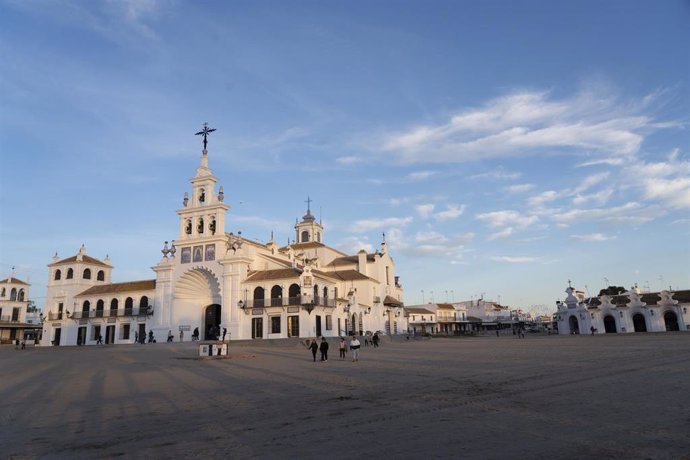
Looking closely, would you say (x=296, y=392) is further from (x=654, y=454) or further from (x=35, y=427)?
(x=654, y=454)

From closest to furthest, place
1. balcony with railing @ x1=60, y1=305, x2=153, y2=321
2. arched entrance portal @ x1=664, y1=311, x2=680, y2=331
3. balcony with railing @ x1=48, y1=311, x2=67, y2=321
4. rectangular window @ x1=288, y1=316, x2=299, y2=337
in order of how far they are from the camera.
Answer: rectangular window @ x1=288, y1=316, x2=299, y2=337, balcony with railing @ x1=60, y1=305, x2=153, y2=321, balcony with railing @ x1=48, y1=311, x2=67, y2=321, arched entrance portal @ x1=664, y1=311, x2=680, y2=331

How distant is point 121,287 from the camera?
53.8m

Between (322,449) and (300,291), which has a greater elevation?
(300,291)

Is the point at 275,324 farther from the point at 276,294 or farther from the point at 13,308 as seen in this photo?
the point at 13,308

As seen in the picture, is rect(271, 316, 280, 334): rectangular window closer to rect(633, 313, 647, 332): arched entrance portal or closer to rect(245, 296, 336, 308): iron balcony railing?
rect(245, 296, 336, 308): iron balcony railing

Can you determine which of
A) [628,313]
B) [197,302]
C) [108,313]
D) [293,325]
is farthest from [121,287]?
[628,313]

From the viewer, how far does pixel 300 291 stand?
4397 cm

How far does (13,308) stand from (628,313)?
3269 inches

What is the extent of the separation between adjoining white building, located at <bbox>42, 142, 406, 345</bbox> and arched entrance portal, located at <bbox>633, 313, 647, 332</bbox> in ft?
99.1

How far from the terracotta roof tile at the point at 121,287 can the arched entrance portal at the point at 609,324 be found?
5509cm

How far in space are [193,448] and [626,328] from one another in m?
64.1

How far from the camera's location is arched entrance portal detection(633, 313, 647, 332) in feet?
192

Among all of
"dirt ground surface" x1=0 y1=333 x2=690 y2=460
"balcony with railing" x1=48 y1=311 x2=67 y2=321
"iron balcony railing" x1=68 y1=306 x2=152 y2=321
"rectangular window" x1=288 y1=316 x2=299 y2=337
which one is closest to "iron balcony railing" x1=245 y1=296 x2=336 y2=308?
"rectangular window" x1=288 y1=316 x2=299 y2=337

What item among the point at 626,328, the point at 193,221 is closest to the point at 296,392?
the point at 193,221
